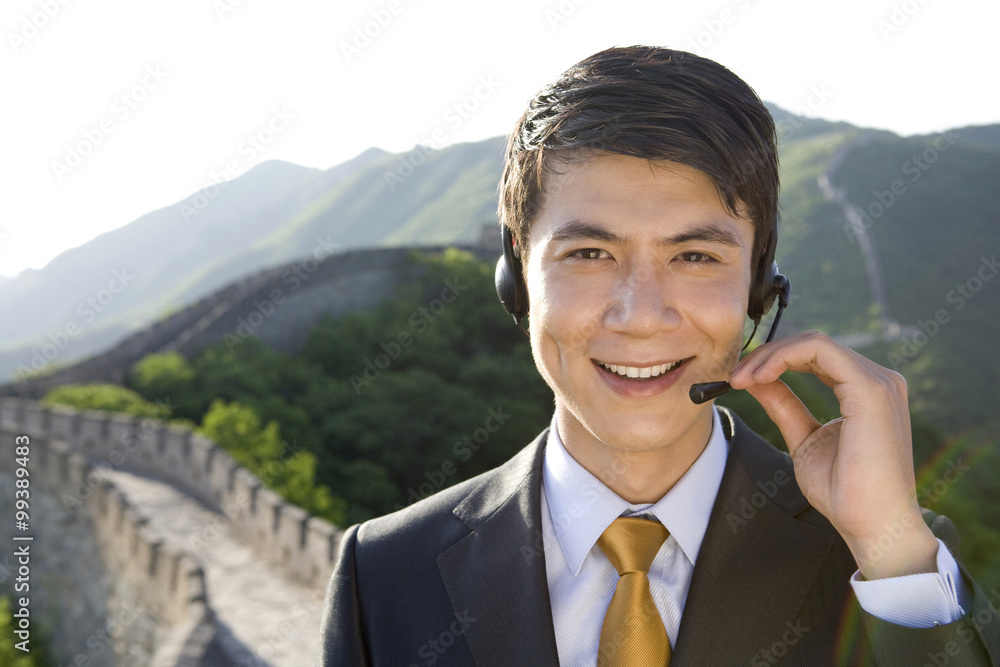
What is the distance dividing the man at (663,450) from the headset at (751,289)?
1 cm

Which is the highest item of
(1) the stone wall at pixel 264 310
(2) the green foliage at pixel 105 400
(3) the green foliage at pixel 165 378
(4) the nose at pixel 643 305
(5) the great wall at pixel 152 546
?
(1) the stone wall at pixel 264 310

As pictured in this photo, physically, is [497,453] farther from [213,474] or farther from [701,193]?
[701,193]

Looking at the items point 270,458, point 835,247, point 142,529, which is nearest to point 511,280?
point 142,529

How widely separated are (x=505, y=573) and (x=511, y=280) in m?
0.68

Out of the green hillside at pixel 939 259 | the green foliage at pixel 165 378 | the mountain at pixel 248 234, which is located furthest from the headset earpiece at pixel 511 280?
the mountain at pixel 248 234

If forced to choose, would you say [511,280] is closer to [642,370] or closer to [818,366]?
[642,370]

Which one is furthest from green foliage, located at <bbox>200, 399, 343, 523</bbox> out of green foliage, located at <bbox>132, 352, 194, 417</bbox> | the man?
the man

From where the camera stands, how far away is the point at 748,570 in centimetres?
162

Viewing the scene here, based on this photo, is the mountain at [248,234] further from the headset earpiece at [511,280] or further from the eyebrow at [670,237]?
the eyebrow at [670,237]

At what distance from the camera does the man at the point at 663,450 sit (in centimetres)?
149

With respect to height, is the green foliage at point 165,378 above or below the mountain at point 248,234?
below

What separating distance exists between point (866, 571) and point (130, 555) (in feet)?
34.7

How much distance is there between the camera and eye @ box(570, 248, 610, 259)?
161 centimetres

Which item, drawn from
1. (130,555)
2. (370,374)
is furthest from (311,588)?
(370,374)
